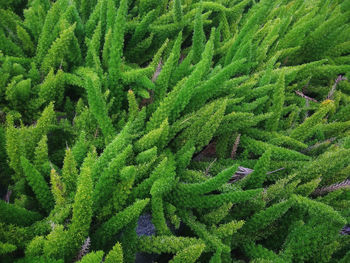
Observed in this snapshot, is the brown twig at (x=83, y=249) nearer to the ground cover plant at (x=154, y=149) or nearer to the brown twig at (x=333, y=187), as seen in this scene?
the ground cover plant at (x=154, y=149)

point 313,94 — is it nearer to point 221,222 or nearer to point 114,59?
point 221,222

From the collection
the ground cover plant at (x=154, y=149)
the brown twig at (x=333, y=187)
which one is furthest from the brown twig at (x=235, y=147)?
the brown twig at (x=333, y=187)

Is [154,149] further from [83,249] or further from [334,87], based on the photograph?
[334,87]

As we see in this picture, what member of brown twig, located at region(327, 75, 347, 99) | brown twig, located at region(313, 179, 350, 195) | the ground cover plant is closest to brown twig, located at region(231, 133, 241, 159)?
Answer: the ground cover plant

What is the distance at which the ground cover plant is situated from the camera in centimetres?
73

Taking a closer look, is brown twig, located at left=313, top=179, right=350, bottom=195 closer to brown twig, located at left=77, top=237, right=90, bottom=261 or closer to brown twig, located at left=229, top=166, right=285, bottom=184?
brown twig, located at left=229, top=166, right=285, bottom=184

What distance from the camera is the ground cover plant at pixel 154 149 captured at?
730 millimetres

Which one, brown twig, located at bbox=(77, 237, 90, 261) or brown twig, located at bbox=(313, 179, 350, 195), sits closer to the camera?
brown twig, located at bbox=(77, 237, 90, 261)

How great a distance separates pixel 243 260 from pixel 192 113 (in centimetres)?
47

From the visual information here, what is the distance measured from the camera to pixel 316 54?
1.39 meters

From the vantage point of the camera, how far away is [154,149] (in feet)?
2.58

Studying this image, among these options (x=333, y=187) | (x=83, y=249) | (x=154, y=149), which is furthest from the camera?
(x=333, y=187)

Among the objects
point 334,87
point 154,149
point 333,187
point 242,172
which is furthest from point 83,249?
point 334,87

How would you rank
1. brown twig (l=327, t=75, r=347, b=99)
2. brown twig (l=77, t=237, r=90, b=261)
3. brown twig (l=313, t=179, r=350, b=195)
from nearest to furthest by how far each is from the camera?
1. brown twig (l=77, t=237, r=90, b=261)
2. brown twig (l=313, t=179, r=350, b=195)
3. brown twig (l=327, t=75, r=347, b=99)
